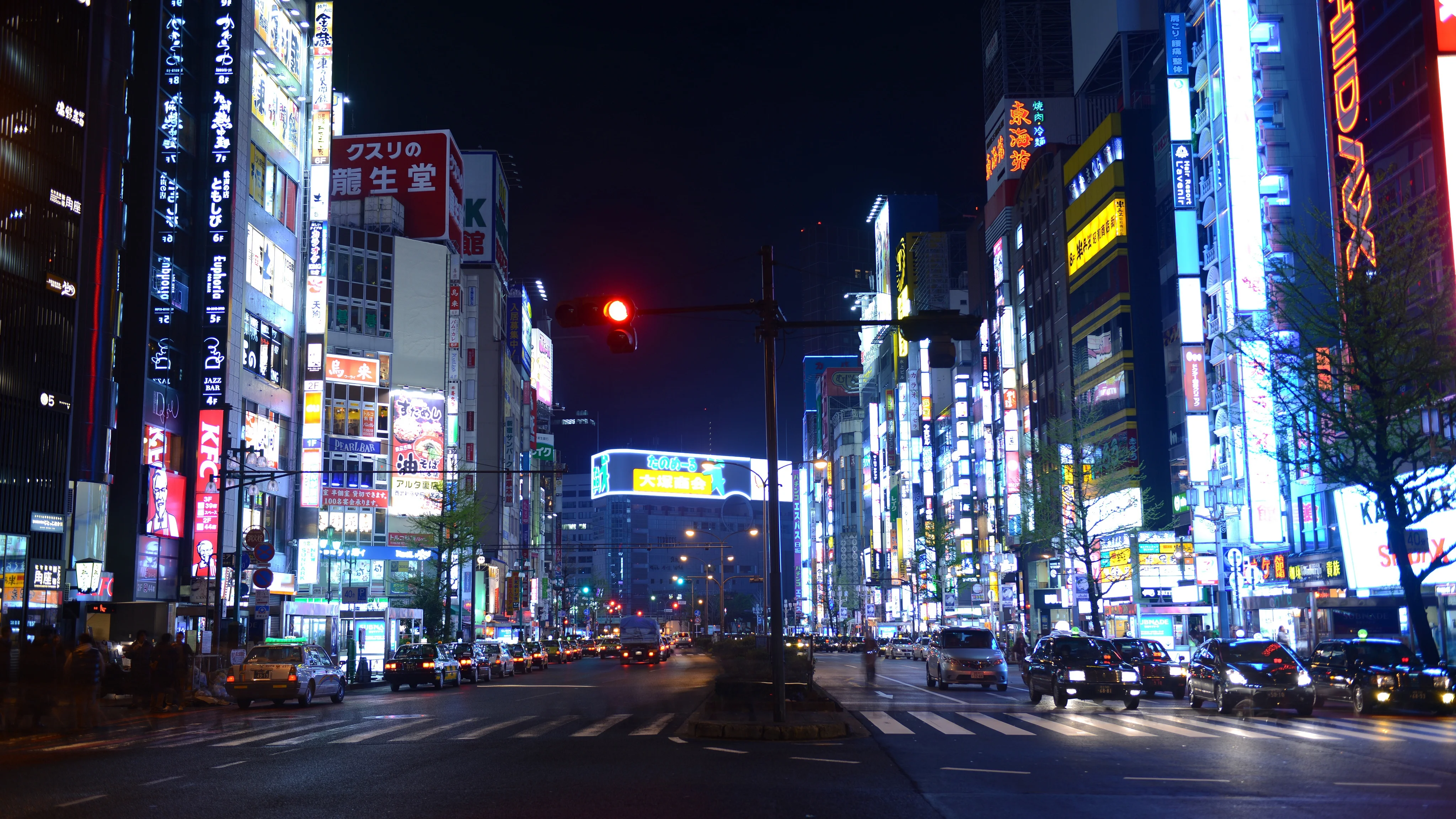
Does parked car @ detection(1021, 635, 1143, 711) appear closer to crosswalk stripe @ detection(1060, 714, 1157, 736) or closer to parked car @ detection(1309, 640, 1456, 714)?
crosswalk stripe @ detection(1060, 714, 1157, 736)

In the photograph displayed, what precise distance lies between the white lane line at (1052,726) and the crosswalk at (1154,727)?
0.02m

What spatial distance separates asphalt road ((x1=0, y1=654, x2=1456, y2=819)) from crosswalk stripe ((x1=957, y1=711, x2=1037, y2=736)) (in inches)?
5.7

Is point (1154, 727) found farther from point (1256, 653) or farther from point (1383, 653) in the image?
point (1383, 653)

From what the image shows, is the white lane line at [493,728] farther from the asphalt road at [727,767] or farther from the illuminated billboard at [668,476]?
the illuminated billboard at [668,476]

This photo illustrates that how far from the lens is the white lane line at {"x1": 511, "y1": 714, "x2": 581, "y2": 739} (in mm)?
21453

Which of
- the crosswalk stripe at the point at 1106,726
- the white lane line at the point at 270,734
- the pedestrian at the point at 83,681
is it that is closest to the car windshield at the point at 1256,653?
the crosswalk stripe at the point at 1106,726

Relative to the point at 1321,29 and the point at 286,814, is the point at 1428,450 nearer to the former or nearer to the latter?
the point at 1321,29

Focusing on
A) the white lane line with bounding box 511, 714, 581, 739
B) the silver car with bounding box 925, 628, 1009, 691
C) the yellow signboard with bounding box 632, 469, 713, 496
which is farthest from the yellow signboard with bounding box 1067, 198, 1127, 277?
the white lane line with bounding box 511, 714, 581, 739

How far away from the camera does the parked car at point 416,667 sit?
142 feet

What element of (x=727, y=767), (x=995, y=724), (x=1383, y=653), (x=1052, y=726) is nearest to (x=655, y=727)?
(x=995, y=724)

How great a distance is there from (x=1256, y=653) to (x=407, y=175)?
3140 inches

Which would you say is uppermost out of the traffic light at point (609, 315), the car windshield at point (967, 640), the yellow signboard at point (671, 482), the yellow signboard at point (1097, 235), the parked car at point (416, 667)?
the yellow signboard at point (1097, 235)

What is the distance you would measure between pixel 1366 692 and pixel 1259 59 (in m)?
35.9

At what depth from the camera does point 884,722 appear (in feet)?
80.2
